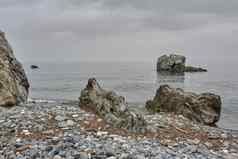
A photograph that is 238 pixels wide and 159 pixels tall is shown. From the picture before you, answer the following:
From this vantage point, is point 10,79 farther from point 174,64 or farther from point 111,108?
point 174,64

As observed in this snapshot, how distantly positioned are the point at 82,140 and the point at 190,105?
67.1ft

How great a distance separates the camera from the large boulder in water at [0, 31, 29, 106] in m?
21.7

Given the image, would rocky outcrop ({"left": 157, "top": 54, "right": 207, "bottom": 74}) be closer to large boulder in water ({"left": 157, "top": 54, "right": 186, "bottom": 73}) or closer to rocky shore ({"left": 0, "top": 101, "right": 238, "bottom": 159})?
large boulder in water ({"left": 157, "top": 54, "right": 186, "bottom": 73})

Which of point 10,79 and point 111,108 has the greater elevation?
point 10,79

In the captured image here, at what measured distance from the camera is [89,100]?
23062 mm

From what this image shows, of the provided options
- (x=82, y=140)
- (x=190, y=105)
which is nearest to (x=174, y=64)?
(x=190, y=105)

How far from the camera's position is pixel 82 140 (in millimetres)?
14094

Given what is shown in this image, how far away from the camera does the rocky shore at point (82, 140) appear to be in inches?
504

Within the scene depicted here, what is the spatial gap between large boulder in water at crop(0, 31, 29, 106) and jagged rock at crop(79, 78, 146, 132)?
4.42 meters

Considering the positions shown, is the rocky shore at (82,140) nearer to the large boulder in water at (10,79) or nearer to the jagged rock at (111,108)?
the jagged rock at (111,108)

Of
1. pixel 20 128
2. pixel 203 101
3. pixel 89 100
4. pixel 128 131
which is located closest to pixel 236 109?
pixel 203 101

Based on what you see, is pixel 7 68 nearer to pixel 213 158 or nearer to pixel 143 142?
pixel 143 142

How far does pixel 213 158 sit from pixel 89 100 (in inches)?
430

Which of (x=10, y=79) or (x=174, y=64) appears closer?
(x=10, y=79)
